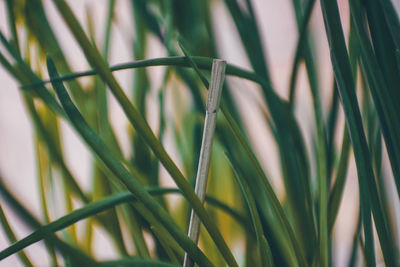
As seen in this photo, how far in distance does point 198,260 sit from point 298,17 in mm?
121

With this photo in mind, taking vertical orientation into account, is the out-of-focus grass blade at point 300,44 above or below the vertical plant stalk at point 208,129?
above

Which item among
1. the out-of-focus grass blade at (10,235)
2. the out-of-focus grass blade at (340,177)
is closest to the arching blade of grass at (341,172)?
the out-of-focus grass blade at (340,177)

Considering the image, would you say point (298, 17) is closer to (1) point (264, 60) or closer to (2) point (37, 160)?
(1) point (264, 60)

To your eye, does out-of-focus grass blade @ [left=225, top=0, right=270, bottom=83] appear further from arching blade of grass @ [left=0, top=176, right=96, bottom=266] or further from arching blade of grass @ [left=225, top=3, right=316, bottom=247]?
arching blade of grass @ [left=0, top=176, right=96, bottom=266]

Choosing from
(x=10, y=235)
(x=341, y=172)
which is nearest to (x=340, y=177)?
(x=341, y=172)

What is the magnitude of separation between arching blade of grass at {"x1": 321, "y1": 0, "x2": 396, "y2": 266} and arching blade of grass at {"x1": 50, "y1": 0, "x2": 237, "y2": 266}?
4 cm

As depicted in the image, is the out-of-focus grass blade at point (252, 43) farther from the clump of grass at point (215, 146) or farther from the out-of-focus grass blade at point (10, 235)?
the out-of-focus grass blade at point (10, 235)

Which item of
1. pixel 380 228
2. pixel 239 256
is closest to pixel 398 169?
pixel 380 228

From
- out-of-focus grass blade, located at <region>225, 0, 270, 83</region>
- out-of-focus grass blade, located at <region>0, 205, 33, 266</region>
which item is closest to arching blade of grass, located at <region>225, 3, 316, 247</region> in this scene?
out-of-focus grass blade, located at <region>225, 0, 270, 83</region>

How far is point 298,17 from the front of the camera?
0.17m

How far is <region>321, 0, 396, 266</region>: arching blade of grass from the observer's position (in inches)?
3.8

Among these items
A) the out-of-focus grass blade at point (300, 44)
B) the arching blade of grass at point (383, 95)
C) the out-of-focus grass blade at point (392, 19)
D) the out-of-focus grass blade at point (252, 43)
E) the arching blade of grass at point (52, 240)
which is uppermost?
the out-of-focus grass blade at point (252, 43)

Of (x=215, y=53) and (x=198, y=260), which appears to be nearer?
(x=198, y=260)

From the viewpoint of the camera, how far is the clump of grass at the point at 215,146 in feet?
0.31
